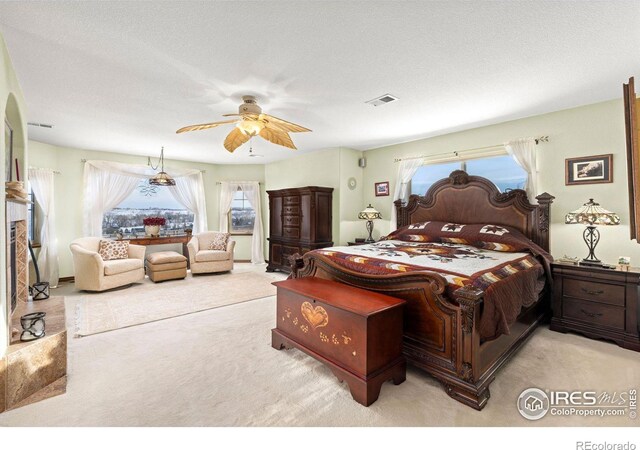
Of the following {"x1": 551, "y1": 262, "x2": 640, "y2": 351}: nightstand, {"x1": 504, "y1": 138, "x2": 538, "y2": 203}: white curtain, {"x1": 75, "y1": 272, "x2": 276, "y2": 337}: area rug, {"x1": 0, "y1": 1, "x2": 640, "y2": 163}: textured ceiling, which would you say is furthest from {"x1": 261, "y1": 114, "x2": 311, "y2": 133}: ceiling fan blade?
{"x1": 551, "y1": 262, "x2": 640, "y2": 351}: nightstand

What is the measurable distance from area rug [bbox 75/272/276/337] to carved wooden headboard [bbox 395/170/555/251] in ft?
9.13

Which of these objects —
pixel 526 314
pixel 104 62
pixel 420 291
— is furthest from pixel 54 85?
pixel 526 314

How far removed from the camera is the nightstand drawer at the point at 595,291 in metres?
2.81

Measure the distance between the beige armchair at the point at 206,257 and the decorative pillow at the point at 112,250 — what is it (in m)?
1.09

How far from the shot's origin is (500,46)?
7.44 feet

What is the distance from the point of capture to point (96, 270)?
455 cm

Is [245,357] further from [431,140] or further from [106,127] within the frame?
[431,140]

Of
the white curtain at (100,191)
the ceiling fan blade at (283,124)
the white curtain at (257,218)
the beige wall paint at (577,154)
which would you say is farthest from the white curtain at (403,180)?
the white curtain at (100,191)

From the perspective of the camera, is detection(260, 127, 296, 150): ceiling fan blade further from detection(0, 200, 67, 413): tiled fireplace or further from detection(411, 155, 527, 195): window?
detection(411, 155, 527, 195): window

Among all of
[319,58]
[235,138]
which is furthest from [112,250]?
[319,58]

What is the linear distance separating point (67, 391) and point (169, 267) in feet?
11.6

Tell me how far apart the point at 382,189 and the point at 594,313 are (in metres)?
3.49

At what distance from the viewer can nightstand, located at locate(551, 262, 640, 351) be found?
2734mm

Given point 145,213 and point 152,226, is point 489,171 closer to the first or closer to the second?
point 152,226
